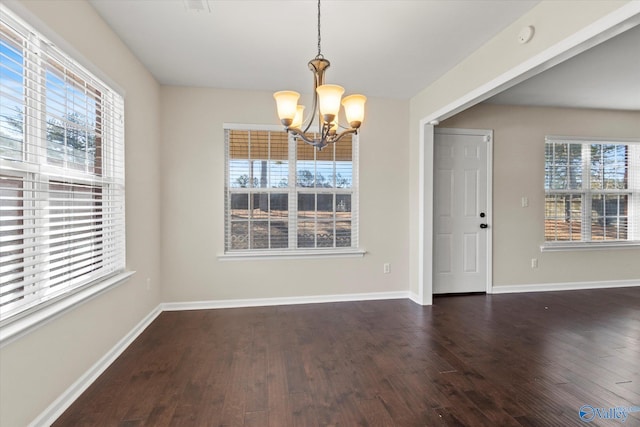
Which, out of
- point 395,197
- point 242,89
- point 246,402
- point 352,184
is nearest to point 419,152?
point 395,197

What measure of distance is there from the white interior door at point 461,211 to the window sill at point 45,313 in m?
3.68

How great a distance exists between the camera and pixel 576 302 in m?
3.91

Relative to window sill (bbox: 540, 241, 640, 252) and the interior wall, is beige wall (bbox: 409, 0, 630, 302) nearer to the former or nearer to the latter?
the interior wall

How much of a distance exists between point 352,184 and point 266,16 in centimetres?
222

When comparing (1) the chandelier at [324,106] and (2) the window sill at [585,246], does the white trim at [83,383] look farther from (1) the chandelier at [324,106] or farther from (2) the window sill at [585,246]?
(2) the window sill at [585,246]

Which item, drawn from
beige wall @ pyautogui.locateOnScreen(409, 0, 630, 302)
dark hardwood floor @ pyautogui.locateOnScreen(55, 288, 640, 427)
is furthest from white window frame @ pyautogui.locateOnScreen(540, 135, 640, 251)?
beige wall @ pyautogui.locateOnScreen(409, 0, 630, 302)

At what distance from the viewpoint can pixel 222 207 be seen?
3775 millimetres

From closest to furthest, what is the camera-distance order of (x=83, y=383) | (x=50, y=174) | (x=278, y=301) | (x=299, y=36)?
(x=50, y=174) → (x=83, y=383) → (x=299, y=36) → (x=278, y=301)

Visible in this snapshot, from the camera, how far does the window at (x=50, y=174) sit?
1.58 meters

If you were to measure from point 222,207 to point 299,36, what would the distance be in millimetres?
2062

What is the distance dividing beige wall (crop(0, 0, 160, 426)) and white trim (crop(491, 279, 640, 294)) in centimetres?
433

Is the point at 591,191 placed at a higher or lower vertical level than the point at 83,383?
higher

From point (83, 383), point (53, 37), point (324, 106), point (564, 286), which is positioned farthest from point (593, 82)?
point (83, 383)

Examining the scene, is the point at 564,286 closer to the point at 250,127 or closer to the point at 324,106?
the point at 324,106
